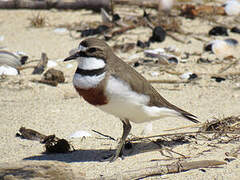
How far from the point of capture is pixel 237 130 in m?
4.16

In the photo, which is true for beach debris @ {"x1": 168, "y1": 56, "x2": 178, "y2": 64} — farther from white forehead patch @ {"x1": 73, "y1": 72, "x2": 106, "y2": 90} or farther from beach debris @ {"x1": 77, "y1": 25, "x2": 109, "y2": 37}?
white forehead patch @ {"x1": 73, "y1": 72, "x2": 106, "y2": 90}

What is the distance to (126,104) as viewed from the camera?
12.1ft

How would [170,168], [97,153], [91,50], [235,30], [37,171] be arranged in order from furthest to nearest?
[235,30] → [97,153] → [91,50] → [170,168] → [37,171]

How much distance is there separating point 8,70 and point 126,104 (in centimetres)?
318

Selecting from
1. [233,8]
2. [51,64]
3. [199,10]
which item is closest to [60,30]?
[51,64]

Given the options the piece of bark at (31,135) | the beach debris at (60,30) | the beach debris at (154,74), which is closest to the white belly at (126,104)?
the piece of bark at (31,135)

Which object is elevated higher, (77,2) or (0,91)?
(77,2)

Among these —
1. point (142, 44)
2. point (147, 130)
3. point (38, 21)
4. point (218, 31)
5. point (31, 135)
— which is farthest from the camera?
point (38, 21)

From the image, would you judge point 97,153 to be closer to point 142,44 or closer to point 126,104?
point 126,104

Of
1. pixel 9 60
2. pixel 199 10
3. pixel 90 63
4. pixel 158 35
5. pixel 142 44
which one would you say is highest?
pixel 90 63

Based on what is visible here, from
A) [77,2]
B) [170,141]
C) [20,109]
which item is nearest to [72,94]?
[20,109]

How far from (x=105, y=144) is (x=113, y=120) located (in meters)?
0.73

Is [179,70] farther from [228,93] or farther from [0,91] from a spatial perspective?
[0,91]

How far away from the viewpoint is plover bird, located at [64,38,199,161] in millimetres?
3594
